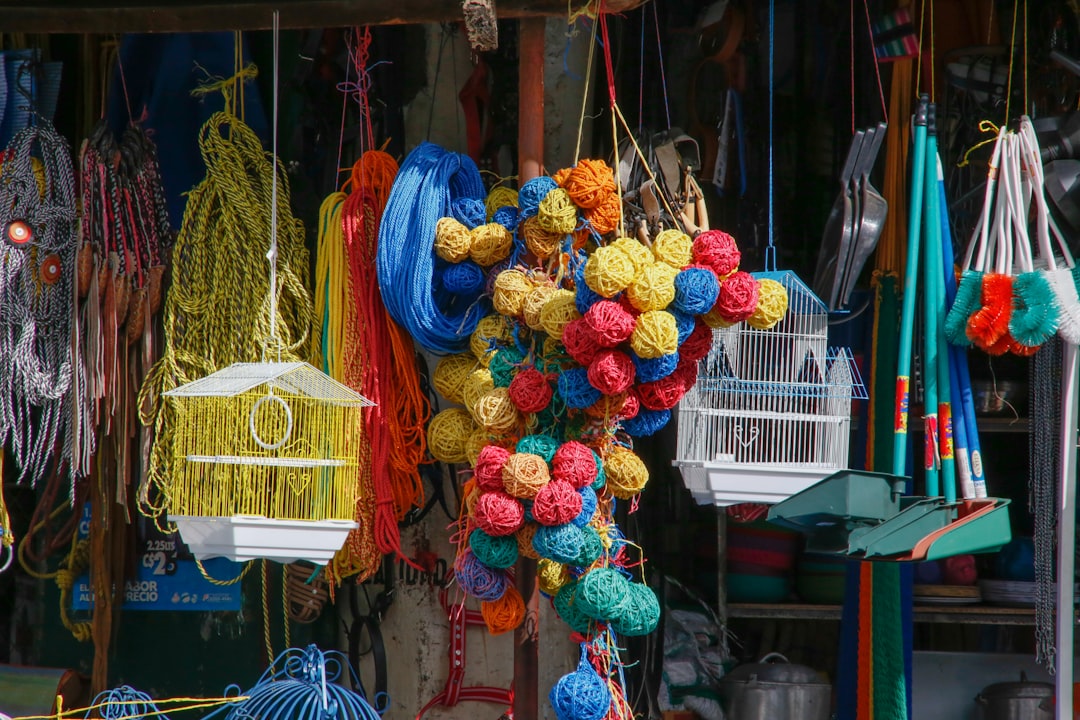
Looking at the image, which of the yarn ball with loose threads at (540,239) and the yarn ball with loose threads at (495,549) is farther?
the yarn ball with loose threads at (540,239)

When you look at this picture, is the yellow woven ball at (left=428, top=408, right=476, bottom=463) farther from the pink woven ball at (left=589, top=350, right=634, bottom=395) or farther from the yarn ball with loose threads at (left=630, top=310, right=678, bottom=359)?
the yarn ball with loose threads at (left=630, top=310, right=678, bottom=359)

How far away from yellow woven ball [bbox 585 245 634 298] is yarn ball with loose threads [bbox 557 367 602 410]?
28 centimetres

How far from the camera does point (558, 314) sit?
12.6 ft

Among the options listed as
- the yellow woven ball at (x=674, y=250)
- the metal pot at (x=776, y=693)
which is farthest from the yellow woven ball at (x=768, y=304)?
the metal pot at (x=776, y=693)

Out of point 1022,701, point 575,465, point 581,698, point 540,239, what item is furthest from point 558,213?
point 1022,701

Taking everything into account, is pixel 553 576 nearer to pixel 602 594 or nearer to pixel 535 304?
pixel 602 594

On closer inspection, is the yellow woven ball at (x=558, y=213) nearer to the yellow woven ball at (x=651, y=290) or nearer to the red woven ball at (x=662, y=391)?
the yellow woven ball at (x=651, y=290)

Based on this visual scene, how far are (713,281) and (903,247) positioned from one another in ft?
4.15

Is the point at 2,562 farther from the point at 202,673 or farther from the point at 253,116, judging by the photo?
the point at 253,116

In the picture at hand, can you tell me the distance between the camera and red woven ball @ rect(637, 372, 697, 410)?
385 centimetres

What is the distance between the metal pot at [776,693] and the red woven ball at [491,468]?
148 centimetres

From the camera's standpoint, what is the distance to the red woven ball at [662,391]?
3852 millimetres

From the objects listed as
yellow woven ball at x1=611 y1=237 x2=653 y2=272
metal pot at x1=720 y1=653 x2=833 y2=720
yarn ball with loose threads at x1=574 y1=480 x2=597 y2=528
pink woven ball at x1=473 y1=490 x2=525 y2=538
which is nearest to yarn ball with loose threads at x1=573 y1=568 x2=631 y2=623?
yarn ball with loose threads at x1=574 y1=480 x2=597 y2=528

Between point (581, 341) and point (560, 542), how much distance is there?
54 centimetres
